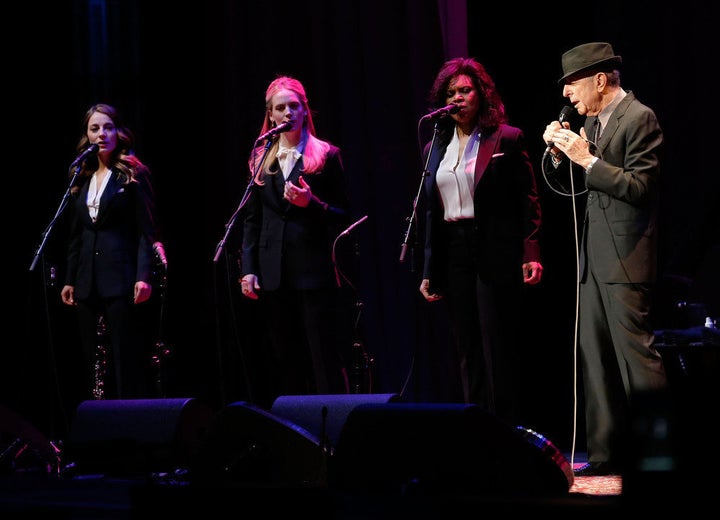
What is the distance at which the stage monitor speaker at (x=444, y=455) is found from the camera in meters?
2.43

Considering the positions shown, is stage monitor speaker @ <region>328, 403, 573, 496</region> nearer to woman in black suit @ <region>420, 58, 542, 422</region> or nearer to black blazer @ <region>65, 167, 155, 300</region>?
woman in black suit @ <region>420, 58, 542, 422</region>

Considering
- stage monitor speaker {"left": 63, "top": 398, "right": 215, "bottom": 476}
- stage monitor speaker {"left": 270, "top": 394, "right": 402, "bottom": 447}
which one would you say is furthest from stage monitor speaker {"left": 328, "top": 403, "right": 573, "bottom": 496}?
stage monitor speaker {"left": 63, "top": 398, "right": 215, "bottom": 476}

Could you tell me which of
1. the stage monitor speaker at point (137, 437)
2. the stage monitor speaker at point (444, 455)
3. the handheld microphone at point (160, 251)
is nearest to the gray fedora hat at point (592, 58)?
the stage monitor speaker at point (444, 455)

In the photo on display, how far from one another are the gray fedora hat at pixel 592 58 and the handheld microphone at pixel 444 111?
0.60 m

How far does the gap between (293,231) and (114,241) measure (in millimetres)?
1058

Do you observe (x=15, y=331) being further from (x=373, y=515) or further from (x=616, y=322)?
(x=373, y=515)

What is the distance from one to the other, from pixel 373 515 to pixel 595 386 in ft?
6.72

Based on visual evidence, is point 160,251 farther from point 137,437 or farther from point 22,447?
point 137,437

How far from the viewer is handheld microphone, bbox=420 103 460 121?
4152 mm

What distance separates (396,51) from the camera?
19.4 feet

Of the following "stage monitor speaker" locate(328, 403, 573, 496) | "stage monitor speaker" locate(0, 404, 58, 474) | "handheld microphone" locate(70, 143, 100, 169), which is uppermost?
"handheld microphone" locate(70, 143, 100, 169)

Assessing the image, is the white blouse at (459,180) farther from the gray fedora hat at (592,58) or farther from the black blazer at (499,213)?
the gray fedora hat at (592,58)

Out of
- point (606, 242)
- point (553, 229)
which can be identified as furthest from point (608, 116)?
point (553, 229)

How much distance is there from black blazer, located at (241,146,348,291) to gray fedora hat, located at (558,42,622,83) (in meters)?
1.34
